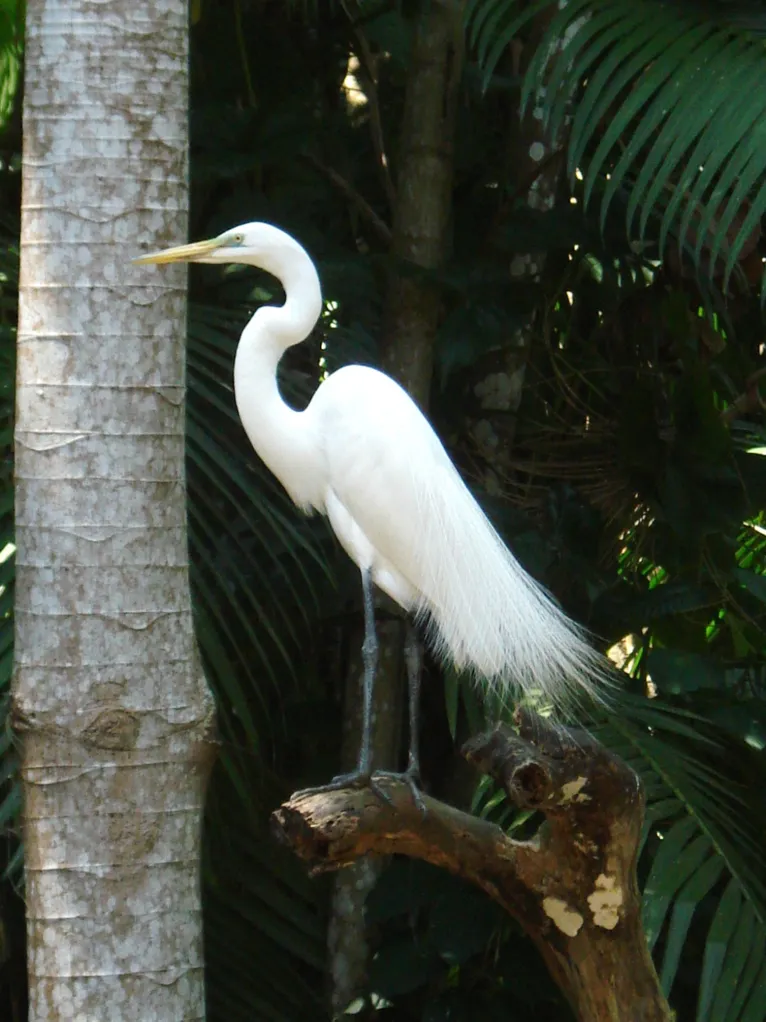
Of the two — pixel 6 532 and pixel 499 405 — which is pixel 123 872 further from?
pixel 499 405

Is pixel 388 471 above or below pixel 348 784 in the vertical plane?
above

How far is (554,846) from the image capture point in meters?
1.41

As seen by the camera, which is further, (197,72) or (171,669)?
(197,72)

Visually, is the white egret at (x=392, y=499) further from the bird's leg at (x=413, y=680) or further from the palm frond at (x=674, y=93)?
the palm frond at (x=674, y=93)

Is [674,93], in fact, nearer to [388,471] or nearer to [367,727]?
[388,471]

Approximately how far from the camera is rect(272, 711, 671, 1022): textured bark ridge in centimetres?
132

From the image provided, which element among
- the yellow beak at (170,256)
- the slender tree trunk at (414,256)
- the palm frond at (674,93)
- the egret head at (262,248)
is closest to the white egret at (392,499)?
the egret head at (262,248)

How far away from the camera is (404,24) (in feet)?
8.25

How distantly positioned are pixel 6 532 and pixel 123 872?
59 cm

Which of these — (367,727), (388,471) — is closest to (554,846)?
(367,727)

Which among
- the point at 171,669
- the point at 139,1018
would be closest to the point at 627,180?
the point at 171,669

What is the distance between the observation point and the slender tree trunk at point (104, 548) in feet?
4.49

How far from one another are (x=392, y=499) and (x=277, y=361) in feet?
0.77

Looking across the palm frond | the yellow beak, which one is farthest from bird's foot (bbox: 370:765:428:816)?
the palm frond
